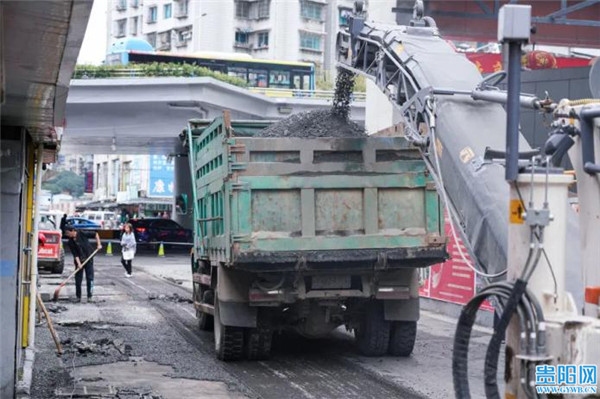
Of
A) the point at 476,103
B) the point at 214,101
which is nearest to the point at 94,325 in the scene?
the point at 476,103

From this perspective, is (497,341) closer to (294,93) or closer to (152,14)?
(294,93)

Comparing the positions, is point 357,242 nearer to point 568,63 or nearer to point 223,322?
point 223,322

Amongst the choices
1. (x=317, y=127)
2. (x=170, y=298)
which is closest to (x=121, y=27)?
(x=170, y=298)

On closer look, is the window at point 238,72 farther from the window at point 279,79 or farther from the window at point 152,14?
the window at point 152,14

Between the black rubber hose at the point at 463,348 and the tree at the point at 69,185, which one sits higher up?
the tree at the point at 69,185

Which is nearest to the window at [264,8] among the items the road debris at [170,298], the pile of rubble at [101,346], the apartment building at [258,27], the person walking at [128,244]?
the apartment building at [258,27]

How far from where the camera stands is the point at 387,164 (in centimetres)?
1255

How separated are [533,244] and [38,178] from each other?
974 centimetres

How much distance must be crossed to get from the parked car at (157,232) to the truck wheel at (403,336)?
37.8m

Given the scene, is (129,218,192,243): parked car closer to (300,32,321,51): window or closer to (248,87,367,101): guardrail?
(248,87,367,101): guardrail

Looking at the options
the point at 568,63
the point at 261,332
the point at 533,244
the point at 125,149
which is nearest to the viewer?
the point at 533,244

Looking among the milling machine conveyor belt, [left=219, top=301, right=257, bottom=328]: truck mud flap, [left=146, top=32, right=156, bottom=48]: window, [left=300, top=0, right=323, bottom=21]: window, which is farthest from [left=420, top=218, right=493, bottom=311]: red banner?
[left=146, top=32, right=156, bottom=48]: window

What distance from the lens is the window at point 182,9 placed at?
98.7 m

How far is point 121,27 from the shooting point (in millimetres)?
117625
